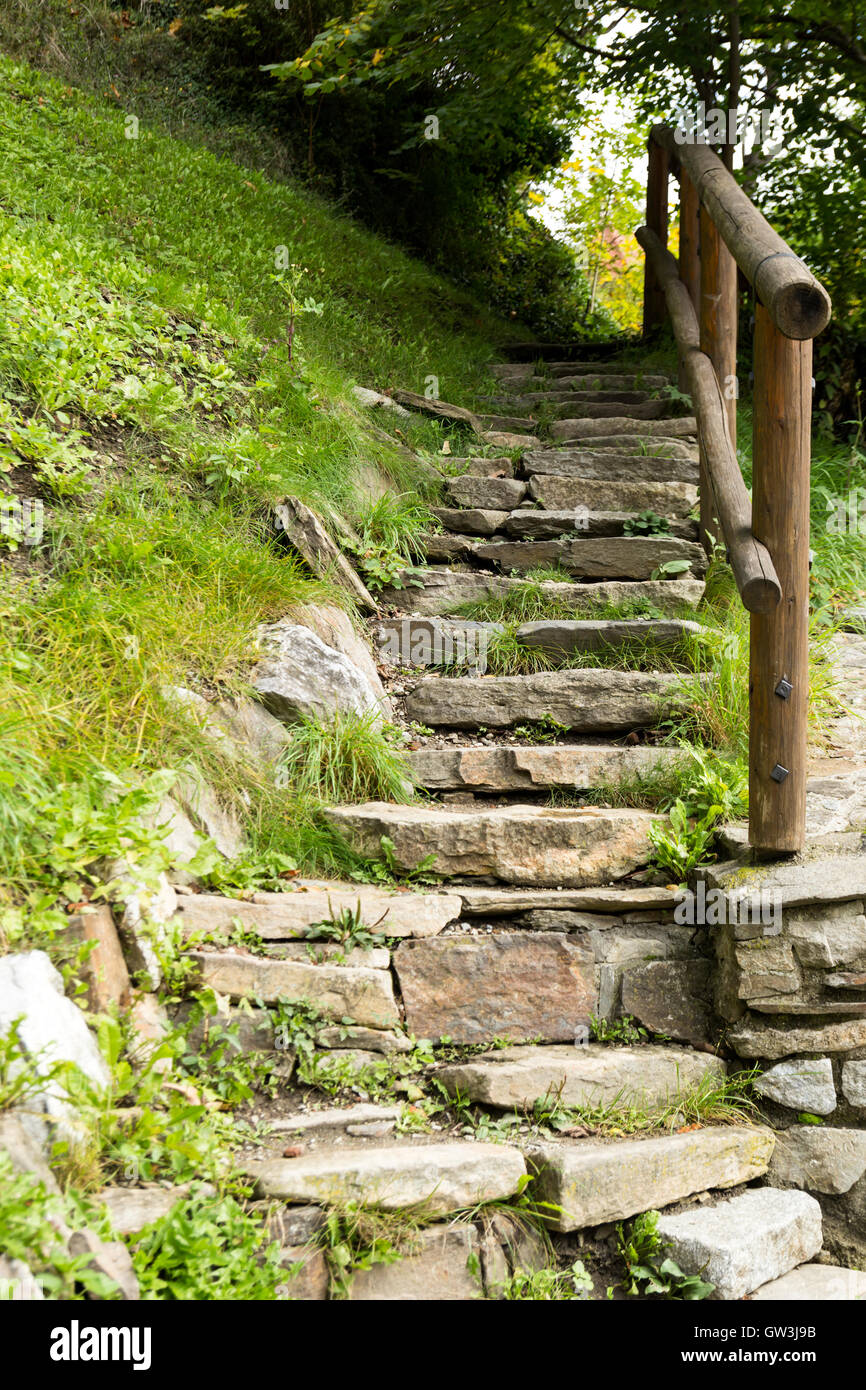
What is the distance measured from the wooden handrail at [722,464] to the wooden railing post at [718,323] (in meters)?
0.06

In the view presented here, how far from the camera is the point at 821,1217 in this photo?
247 centimetres

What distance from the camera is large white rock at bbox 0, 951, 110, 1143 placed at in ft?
5.76

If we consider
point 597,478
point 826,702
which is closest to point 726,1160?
point 826,702

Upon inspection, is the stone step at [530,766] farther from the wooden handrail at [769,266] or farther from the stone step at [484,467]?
the stone step at [484,467]

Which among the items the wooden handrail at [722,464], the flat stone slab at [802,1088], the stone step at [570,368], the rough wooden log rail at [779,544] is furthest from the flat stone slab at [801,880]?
the stone step at [570,368]

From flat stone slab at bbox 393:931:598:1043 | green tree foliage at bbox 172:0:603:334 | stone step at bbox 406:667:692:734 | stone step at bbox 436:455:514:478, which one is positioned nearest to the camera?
flat stone slab at bbox 393:931:598:1043

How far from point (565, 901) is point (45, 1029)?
4.83 ft

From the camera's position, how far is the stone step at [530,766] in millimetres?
3244

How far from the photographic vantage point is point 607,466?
5270 mm

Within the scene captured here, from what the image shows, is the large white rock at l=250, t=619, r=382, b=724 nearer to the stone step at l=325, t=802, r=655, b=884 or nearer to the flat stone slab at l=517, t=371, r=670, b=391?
the stone step at l=325, t=802, r=655, b=884

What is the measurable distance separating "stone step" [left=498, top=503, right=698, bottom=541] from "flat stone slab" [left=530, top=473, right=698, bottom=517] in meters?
0.12

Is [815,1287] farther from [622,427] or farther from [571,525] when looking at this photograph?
[622,427]

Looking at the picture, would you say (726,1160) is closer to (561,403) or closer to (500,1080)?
(500,1080)

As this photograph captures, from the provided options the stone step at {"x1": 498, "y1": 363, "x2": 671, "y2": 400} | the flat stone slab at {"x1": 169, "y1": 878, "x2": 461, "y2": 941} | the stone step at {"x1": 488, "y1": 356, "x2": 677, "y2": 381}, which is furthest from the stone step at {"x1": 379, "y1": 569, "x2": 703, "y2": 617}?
the stone step at {"x1": 488, "y1": 356, "x2": 677, "y2": 381}
